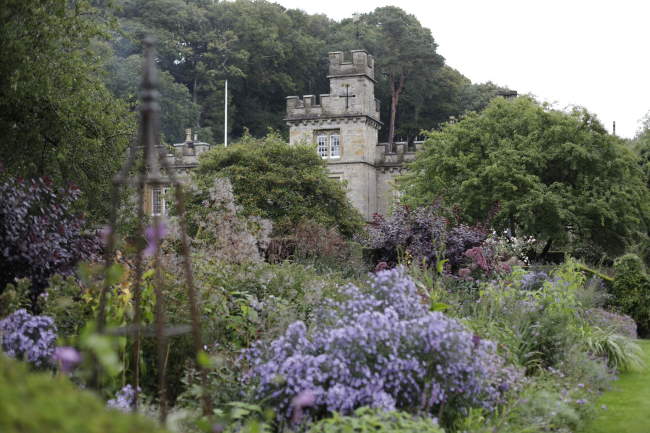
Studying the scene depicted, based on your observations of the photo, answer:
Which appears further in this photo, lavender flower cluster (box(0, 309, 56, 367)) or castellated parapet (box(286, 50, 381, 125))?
castellated parapet (box(286, 50, 381, 125))

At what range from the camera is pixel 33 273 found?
6723mm

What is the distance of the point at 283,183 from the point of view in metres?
23.1

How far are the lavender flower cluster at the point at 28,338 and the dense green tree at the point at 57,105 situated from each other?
4.35m

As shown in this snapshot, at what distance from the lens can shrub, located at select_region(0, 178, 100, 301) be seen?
6.64 meters

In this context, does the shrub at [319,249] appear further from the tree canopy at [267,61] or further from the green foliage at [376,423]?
the tree canopy at [267,61]

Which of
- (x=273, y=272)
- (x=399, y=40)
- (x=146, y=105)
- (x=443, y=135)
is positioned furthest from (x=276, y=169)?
(x=399, y=40)

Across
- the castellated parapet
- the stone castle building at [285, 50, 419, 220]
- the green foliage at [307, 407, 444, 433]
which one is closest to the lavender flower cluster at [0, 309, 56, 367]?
the green foliage at [307, 407, 444, 433]

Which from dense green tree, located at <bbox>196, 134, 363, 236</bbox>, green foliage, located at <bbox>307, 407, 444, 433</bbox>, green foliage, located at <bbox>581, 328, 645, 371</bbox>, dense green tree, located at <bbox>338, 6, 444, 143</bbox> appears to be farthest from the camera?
dense green tree, located at <bbox>338, 6, 444, 143</bbox>

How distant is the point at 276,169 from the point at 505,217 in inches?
260

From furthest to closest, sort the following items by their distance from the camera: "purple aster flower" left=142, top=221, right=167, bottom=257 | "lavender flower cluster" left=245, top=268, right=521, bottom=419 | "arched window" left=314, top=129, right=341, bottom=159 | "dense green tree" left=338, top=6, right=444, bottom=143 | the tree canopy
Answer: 1. the tree canopy
2. "dense green tree" left=338, top=6, right=444, bottom=143
3. "arched window" left=314, top=129, right=341, bottom=159
4. "lavender flower cluster" left=245, top=268, right=521, bottom=419
5. "purple aster flower" left=142, top=221, right=167, bottom=257

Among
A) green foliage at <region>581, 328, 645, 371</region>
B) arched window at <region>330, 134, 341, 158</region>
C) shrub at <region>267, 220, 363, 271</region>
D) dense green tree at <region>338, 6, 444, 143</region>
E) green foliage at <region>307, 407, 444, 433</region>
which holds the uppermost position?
dense green tree at <region>338, 6, 444, 143</region>

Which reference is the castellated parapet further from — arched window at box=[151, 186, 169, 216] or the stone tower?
arched window at box=[151, 186, 169, 216]

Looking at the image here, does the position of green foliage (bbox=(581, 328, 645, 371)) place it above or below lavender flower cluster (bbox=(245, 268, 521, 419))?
below

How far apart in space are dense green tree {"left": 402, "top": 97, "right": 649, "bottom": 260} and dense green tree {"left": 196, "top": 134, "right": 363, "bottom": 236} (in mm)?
2267
